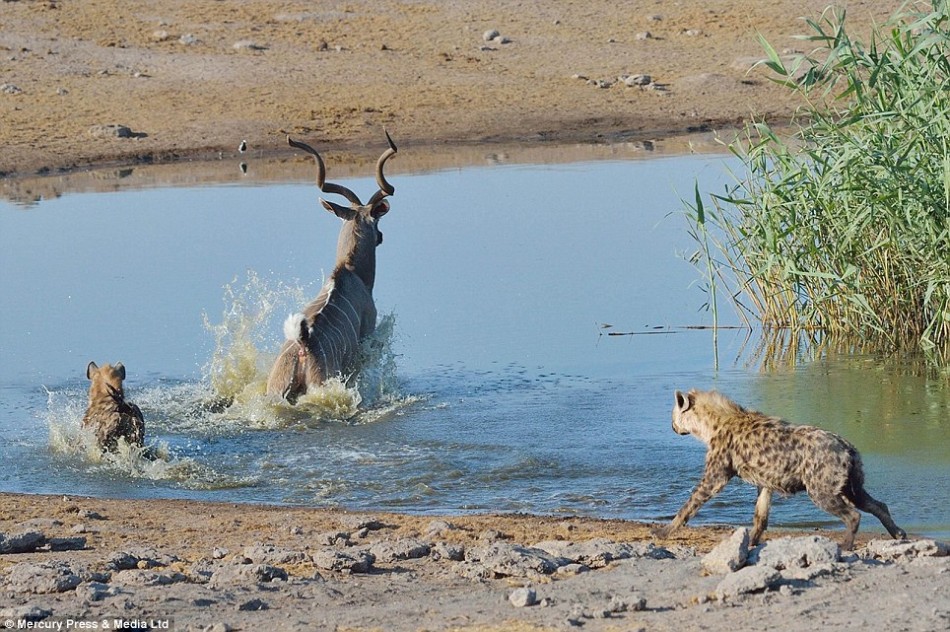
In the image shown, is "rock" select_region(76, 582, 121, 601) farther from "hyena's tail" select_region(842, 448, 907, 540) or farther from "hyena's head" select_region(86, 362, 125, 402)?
"hyena's head" select_region(86, 362, 125, 402)

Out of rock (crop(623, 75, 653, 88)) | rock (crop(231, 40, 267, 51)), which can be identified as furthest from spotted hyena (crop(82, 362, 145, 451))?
rock (crop(231, 40, 267, 51))

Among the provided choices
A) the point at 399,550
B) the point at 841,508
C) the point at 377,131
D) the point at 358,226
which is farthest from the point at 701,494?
the point at 377,131

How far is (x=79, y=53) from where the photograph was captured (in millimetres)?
27328

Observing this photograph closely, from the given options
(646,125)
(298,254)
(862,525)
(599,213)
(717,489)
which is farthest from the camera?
(646,125)

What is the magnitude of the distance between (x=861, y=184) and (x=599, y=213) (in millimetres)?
7320

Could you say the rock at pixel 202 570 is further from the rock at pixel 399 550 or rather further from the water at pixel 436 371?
the water at pixel 436 371

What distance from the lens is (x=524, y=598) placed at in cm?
552

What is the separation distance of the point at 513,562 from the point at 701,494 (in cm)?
129

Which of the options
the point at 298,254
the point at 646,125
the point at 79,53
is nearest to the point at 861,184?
the point at 298,254

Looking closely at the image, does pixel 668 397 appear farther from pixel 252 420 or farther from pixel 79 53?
pixel 79 53

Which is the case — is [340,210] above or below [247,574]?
above

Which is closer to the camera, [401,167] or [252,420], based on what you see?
[252,420]

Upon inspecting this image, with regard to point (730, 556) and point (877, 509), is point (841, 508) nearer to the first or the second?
point (877, 509)

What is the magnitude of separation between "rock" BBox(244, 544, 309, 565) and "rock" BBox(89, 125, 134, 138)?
17764 mm
